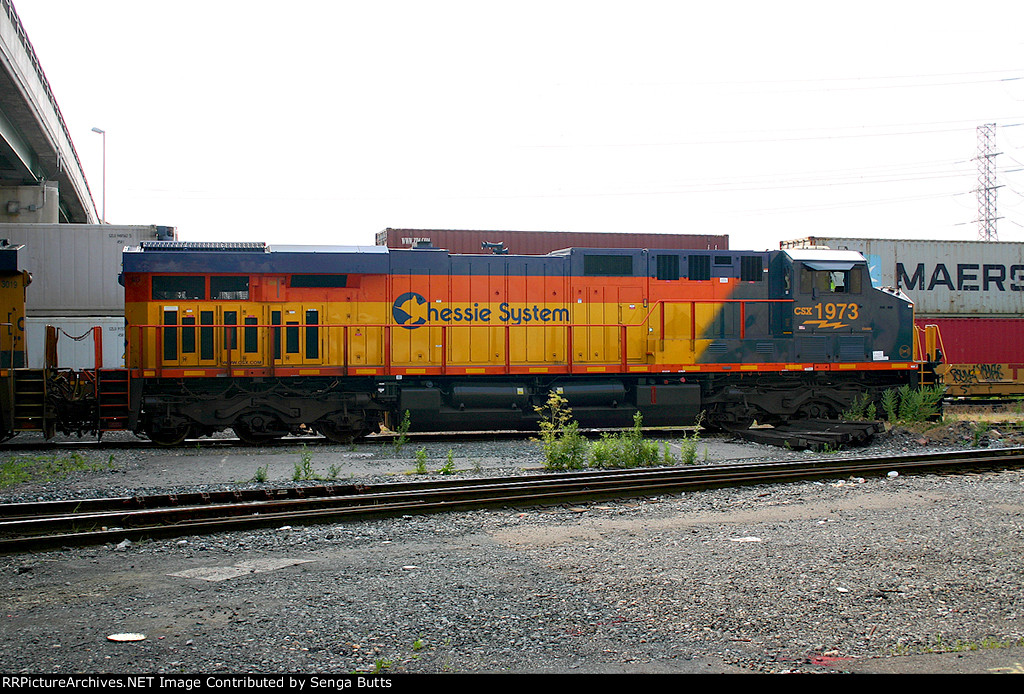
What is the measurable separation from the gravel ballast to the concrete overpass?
14291 millimetres

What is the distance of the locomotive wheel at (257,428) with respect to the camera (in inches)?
549

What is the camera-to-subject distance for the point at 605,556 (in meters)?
6.23

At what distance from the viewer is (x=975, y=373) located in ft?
75.5

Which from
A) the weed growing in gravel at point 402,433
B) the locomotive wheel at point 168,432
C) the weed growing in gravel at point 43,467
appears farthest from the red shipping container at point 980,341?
the weed growing in gravel at point 43,467

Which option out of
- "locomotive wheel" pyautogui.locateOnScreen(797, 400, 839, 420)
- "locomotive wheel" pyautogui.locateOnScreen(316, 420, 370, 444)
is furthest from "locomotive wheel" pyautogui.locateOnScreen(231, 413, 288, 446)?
"locomotive wheel" pyautogui.locateOnScreen(797, 400, 839, 420)

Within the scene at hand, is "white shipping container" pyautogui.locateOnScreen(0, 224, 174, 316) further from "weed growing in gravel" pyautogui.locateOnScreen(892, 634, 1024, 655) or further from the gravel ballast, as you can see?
"weed growing in gravel" pyautogui.locateOnScreen(892, 634, 1024, 655)

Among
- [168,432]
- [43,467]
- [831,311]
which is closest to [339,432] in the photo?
[168,432]

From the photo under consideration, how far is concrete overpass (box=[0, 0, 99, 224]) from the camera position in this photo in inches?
727

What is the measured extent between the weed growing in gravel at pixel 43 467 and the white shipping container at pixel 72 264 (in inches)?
356

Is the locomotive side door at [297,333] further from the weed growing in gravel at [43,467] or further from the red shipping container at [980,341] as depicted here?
the red shipping container at [980,341]

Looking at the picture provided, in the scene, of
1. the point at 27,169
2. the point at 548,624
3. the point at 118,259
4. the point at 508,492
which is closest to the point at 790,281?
the point at 508,492

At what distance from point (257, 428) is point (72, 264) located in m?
9.26

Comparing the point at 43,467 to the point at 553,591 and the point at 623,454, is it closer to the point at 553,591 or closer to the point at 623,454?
the point at 623,454

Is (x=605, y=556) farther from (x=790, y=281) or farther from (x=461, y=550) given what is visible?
(x=790, y=281)
